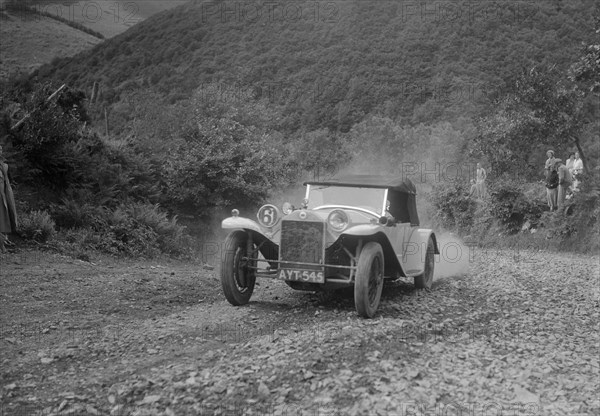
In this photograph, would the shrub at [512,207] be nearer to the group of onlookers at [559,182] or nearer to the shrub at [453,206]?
the group of onlookers at [559,182]

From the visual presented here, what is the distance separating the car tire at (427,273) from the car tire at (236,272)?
3034 mm

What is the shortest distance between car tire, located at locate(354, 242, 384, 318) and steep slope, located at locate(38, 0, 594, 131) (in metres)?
37.9

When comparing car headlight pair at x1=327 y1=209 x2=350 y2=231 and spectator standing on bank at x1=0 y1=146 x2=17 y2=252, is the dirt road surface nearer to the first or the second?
spectator standing on bank at x1=0 y1=146 x2=17 y2=252

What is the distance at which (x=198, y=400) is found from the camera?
437 cm

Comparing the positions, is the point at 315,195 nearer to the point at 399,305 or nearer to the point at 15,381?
the point at 399,305

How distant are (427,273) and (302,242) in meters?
3.34

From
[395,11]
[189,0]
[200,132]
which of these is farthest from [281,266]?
[189,0]

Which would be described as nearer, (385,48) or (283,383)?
(283,383)

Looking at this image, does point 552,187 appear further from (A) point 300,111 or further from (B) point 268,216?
(A) point 300,111

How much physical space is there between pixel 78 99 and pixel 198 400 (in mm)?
18056

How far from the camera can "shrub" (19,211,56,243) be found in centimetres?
1123

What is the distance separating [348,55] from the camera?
57750 mm

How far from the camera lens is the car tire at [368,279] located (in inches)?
264

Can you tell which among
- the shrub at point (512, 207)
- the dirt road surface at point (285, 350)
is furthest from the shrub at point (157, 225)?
the shrub at point (512, 207)
